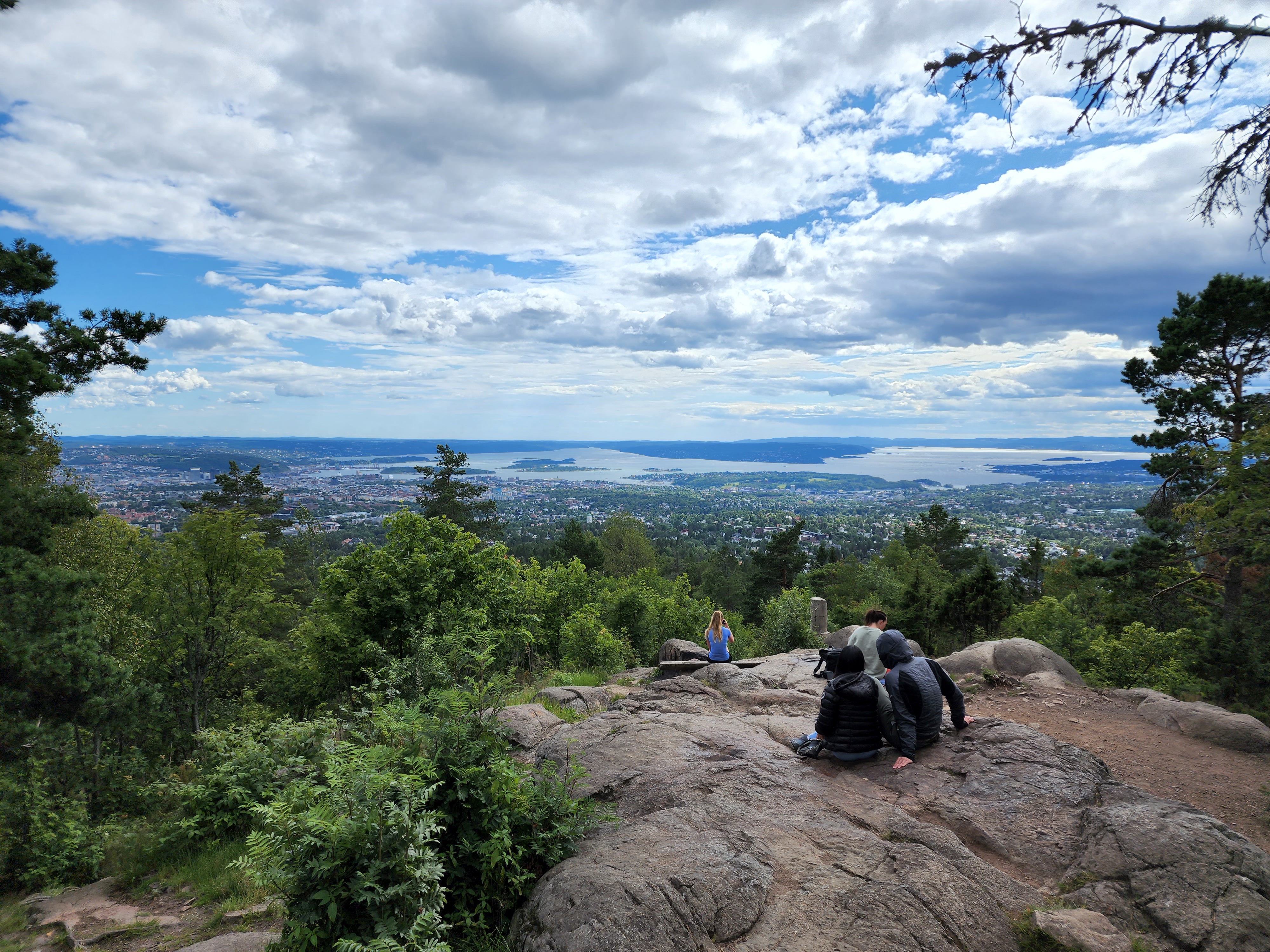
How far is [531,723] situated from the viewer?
8078mm

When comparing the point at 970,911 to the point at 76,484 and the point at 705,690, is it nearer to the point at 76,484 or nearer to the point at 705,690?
the point at 705,690

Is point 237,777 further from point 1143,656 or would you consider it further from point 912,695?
point 1143,656

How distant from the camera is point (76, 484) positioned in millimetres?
20094

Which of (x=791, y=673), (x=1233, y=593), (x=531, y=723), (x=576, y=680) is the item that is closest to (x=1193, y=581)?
(x=1233, y=593)

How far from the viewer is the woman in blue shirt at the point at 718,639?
1286 centimetres

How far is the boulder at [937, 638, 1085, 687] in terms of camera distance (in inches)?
434

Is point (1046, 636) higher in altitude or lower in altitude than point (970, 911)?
lower

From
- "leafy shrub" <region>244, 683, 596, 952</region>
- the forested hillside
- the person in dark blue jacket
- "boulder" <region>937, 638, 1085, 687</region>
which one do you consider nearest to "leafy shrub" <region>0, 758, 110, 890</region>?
the forested hillside

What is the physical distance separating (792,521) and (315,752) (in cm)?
10145

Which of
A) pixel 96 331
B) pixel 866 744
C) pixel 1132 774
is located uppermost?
pixel 96 331

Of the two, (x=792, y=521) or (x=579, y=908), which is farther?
(x=792, y=521)

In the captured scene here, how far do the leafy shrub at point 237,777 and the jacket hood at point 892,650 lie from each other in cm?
648

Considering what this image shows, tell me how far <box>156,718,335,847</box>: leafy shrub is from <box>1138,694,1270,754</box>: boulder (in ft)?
36.9

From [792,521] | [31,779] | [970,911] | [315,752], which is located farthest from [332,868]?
[792,521]
